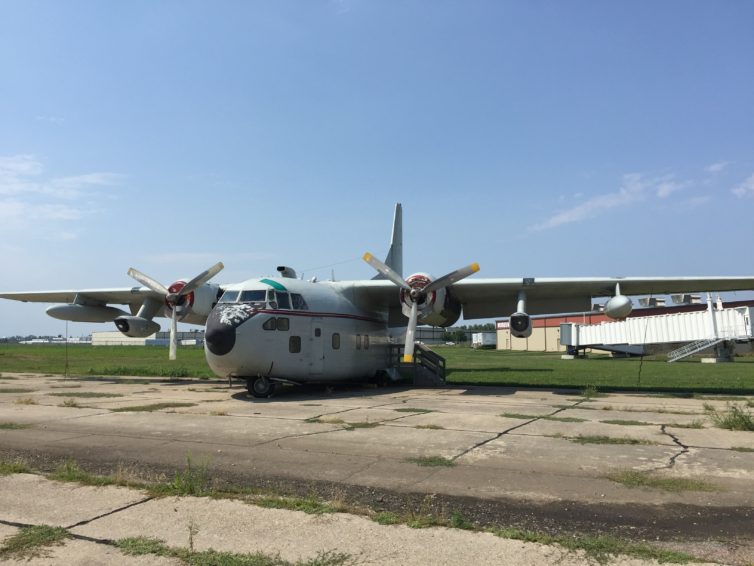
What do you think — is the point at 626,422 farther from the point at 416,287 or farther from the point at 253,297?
the point at 253,297

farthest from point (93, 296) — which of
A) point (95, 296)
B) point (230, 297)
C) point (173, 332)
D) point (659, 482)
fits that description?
point (659, 482)

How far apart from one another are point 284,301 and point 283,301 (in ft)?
0.14

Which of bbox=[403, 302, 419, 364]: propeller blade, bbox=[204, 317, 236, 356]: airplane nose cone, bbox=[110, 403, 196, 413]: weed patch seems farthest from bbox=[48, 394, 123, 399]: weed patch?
bbox=[403, 302, 419, 364]: propeller blade

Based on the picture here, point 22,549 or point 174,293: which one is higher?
point 174,293

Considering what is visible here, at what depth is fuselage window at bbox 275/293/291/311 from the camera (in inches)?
727

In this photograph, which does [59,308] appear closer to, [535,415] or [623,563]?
[535,415]

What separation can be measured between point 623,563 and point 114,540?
4.20 meters

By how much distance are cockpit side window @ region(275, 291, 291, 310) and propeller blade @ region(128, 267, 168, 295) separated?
276 inches

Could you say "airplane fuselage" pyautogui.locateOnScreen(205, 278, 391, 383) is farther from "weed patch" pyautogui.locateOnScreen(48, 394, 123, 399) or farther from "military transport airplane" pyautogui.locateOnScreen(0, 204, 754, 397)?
"weed patch" pyautogui.locateOnScreen(48, 394, 123, 399)

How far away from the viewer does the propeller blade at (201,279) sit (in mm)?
21953

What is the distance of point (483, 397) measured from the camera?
17797 millimetres

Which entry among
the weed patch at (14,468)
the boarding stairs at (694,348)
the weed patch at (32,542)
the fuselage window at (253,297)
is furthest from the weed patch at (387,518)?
the boarding stairs at (694,348)

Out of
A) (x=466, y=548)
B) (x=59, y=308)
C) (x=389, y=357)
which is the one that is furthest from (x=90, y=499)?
(x=59, y=308)

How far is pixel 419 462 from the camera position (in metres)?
7.87
